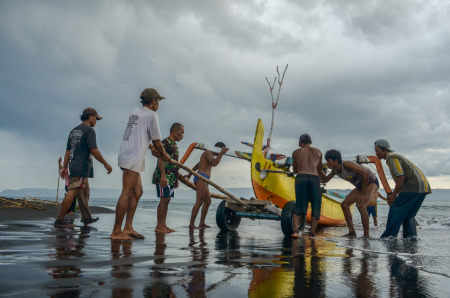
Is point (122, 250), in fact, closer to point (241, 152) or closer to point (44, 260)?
point (44, 260)

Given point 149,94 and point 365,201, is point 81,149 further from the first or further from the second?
point 365,201

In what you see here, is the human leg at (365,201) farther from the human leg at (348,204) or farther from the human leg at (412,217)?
the human leg at (412,217)

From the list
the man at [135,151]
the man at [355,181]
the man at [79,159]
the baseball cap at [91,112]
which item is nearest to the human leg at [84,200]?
the man at [79,159]

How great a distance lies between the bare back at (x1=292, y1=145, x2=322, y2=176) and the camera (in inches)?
255

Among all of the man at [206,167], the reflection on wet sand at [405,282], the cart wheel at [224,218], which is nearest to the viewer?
the reflection on wet sand at [405,282]

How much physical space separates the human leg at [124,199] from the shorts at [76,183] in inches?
59.6

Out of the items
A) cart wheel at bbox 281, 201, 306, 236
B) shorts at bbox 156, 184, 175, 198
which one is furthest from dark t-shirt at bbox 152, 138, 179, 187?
cart wheel at bbox 281, 201, 306, 236

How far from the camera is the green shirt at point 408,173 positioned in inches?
232

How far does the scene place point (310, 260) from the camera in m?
3.41

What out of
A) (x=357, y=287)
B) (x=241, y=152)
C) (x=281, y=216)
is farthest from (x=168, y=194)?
(x=357, y=287)

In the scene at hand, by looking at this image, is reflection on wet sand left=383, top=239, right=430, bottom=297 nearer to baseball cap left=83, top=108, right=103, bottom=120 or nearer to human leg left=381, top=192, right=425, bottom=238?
human leg left=381, top=192, right=425, bottom=238

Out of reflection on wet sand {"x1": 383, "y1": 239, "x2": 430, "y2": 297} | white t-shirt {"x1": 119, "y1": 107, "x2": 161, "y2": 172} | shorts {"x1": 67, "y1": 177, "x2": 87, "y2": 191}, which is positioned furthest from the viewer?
shorts {"x1": 67, "y1": 177, "x2": 87, "y2": 191}

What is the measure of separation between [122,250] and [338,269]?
1985 millimetres

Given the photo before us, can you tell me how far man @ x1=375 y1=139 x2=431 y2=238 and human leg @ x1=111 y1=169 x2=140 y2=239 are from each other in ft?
13.5
